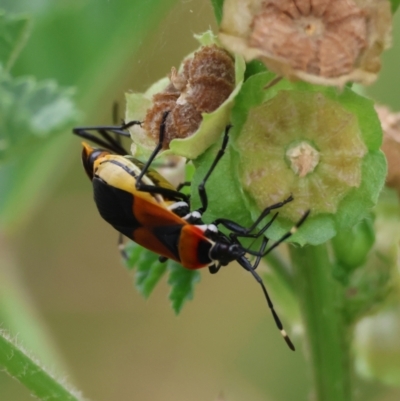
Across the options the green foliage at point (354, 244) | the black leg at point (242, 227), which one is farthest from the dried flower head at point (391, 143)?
the black leg at point (242, 227)

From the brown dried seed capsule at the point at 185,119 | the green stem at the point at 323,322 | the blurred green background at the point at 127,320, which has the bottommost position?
the blurred green background at the point at 127,320

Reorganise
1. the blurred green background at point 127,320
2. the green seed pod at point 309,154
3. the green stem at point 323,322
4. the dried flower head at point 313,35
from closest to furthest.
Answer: the dried flower head at point 313,35 → the green seed pod at point 309,154 → the green stem at point 323,322 → the blurred green background at point 127,320

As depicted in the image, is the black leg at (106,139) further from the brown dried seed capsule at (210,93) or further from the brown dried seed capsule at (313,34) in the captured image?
the brown dried seed capsule at (313,34)

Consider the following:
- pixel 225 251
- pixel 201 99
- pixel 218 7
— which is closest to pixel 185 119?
pixel 201 99

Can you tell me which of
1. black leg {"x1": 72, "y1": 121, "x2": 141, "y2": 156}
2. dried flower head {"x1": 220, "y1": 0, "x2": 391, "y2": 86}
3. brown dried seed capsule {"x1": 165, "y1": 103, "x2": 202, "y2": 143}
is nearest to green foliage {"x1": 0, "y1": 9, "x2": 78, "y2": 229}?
black leg {"x1": 72, "y1": 121, "x2": 141, "y2": 156}

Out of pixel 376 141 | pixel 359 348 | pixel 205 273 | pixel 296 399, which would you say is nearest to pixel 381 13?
pixel 376 141

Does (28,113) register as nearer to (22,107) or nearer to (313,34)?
(22,107)
